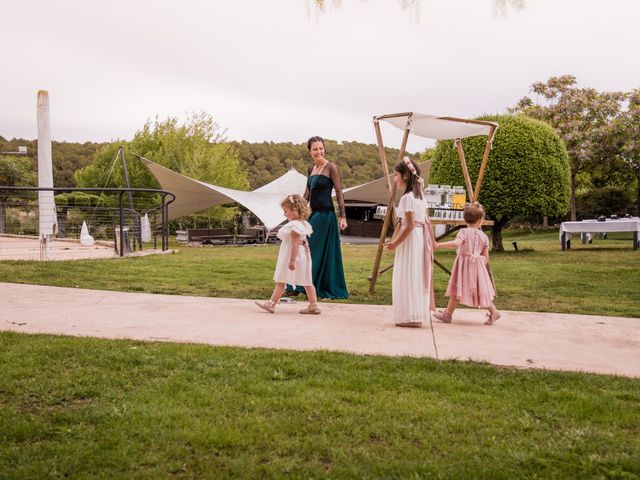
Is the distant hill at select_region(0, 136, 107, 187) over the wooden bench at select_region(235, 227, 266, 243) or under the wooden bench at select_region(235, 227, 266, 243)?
over

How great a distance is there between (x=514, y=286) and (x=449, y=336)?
3686 millimetres

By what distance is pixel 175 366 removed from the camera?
3227mm

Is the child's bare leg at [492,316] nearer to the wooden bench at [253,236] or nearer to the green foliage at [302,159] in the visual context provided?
the wooden bench at [253,236]

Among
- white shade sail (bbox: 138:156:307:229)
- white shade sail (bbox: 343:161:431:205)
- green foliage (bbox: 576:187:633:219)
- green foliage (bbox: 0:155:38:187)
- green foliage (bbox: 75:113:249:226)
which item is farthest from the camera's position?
green foliage (bbox: 0:155:38:187)

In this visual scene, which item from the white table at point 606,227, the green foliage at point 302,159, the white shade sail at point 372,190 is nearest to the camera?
the white table at point 606,227

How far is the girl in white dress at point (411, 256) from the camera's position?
443 cm

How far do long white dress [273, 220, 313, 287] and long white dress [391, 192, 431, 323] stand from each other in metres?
0.80

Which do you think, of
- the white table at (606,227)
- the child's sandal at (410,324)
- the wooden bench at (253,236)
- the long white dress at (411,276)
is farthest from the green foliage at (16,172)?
the child's sandal at (410,324)

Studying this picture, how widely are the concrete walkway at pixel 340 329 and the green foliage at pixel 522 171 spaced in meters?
8.29

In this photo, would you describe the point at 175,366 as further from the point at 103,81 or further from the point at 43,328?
the point at 103,81

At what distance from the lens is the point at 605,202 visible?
87.0ft

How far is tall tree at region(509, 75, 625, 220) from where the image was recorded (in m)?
25.3

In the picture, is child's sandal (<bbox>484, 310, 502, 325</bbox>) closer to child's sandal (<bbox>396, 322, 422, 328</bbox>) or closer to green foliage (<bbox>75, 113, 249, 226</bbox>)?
child's sandal (<bbox>396, 322, 422, 328</bbox>)

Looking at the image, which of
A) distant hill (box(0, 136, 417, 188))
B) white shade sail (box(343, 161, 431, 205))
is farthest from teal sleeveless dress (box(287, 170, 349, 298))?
distant hill (box(0, 136, 417, 188))
